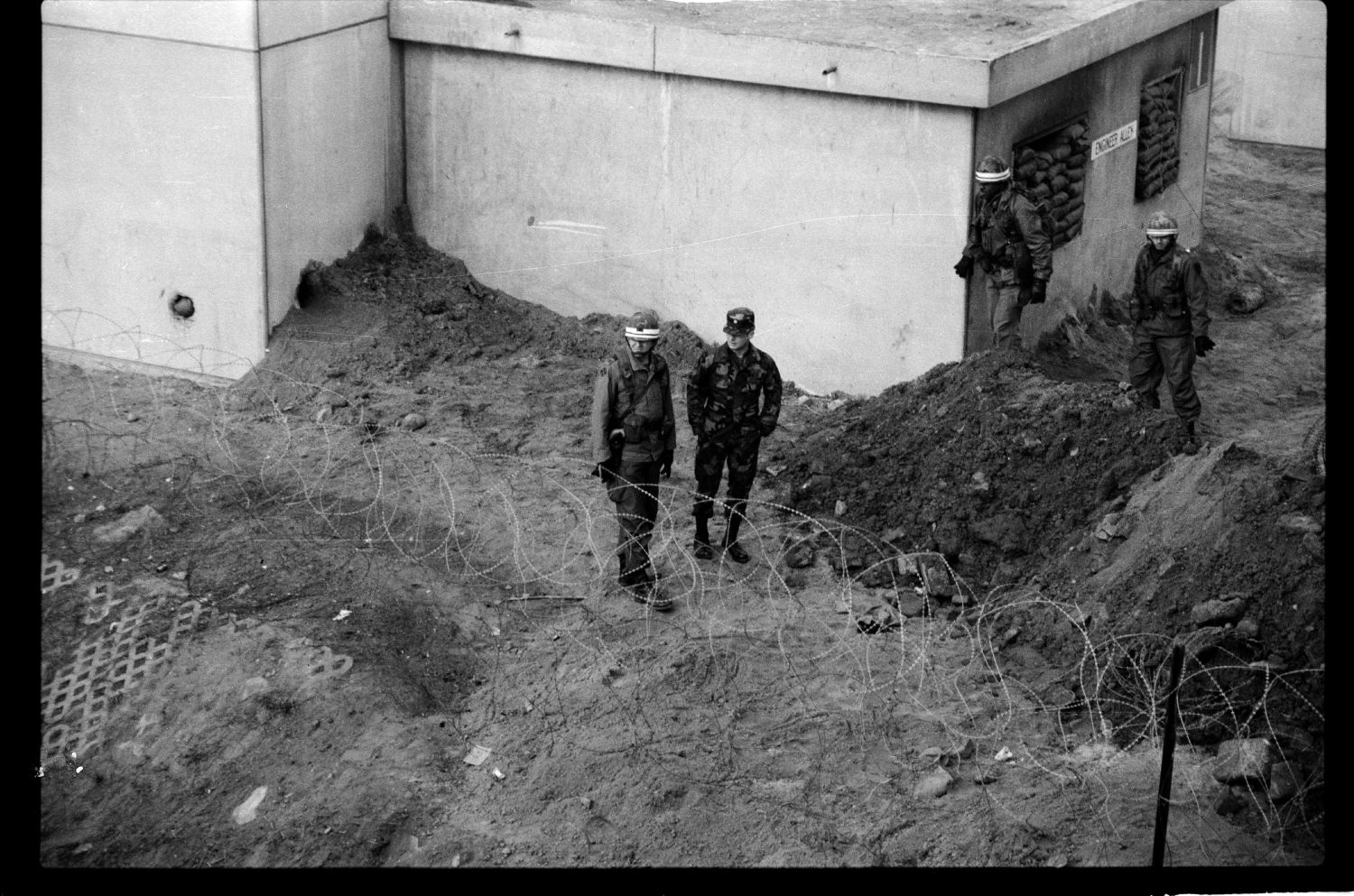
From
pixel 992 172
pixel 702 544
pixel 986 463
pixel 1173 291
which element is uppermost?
pixel 992 172

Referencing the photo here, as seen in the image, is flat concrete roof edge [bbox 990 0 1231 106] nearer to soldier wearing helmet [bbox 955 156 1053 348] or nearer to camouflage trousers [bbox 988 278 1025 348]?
soldier wearing helmet [bbox 955 156 1053 348]

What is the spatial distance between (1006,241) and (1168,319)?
125 centimetres

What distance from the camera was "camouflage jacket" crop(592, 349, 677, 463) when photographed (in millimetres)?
10133

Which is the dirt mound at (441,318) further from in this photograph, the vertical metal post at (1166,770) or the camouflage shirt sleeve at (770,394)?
the vertical metal post at (1166,770)

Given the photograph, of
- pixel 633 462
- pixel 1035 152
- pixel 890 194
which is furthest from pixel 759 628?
pixel 1035 152

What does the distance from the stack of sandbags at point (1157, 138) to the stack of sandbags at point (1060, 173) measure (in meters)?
1.22

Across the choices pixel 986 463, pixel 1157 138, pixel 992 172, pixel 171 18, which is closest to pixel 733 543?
pixel 986 463

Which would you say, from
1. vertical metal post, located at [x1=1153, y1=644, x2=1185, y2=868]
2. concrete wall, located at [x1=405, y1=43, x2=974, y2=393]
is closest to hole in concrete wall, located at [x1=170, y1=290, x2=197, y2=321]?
concrete wall, located at [x1=405, y1=43, x2=974, y2=393]

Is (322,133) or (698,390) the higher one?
(322,133)

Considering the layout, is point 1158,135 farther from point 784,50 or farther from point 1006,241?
point 784,50

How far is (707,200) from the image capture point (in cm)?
1365

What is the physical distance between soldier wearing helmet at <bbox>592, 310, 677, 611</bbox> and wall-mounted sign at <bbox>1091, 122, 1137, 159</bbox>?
5593 mm

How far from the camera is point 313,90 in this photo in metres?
13.6

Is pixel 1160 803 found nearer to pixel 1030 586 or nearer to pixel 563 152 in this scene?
pixel 1030 586
